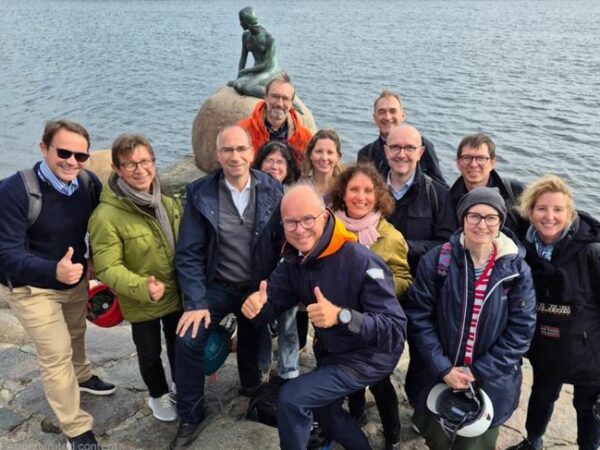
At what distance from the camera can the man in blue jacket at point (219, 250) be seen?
4051 mm

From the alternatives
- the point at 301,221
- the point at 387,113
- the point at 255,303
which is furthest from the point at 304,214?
the point at 387,113

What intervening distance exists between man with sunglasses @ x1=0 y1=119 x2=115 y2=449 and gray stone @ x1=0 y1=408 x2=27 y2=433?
2.15 ft

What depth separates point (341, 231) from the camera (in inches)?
136

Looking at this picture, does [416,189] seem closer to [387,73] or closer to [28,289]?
[28,289]

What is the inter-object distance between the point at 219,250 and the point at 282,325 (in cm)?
88

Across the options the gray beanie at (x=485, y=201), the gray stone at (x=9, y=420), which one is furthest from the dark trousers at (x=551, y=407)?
the gray stone at (x=9, y=420)

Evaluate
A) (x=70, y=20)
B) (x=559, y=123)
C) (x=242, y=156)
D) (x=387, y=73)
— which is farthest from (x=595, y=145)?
(x=70, y=20)

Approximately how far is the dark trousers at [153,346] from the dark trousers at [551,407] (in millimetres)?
2895

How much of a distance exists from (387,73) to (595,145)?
11679 mm

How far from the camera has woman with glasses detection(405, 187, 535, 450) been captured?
349 centimetres

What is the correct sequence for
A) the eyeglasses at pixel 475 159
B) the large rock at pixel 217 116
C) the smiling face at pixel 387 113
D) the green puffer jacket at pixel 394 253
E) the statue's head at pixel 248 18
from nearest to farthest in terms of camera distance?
the green puffer jacket at pixel 394 253, the eyeglasses at pixel 475 159, the smiling face at pixel 387 113, the statue's head at pixel 248 18, the large rock at pixel 217 116

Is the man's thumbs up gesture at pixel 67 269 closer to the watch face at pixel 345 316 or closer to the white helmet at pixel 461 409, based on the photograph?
the watch face at pixel 345 316

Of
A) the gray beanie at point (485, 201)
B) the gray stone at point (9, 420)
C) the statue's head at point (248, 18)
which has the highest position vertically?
the statue's head at point (248, 18)

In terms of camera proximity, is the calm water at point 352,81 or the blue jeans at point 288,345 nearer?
the blue jeans at point 288,345
